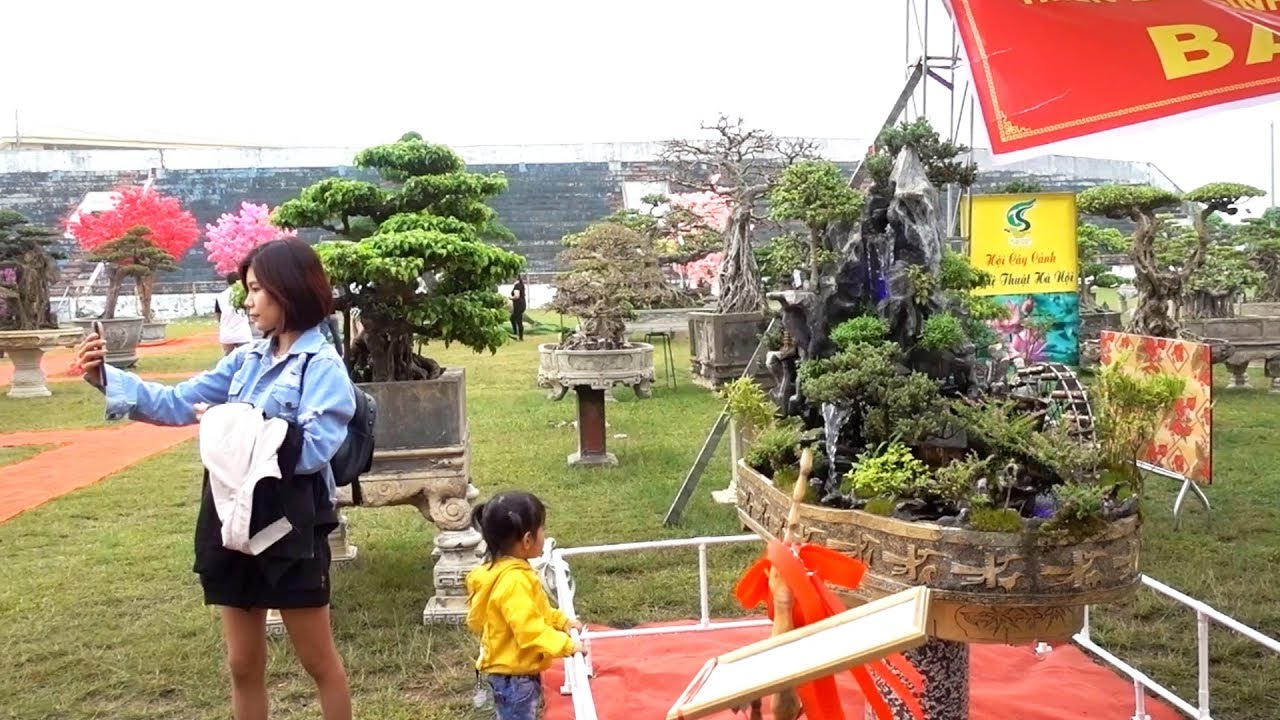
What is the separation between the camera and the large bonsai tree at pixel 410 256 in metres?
4.14

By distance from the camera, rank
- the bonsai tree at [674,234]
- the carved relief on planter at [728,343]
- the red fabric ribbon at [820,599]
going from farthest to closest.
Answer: the bonsai tree at [674,234]
the carved relief on planter at [728,343]
the red fabric ribbon at [820,599]

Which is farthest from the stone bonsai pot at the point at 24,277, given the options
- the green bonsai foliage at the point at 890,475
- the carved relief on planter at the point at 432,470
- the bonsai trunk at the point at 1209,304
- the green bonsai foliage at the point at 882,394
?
the bonsai trunk at the point at 1209,304

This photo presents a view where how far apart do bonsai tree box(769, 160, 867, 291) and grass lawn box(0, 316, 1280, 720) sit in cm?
179

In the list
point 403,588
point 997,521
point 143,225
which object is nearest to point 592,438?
point 403,588

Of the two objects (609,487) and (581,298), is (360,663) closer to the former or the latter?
(609,487)

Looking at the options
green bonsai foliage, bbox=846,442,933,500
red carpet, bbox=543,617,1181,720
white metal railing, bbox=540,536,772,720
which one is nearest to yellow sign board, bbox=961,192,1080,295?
red carpet, bbox=543,617,1181,720

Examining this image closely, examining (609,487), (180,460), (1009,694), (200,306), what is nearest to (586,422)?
(609,487)

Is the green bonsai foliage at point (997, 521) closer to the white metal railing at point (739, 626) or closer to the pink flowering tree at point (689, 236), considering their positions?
the white metal railing at point (739, 626)

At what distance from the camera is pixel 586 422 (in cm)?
738

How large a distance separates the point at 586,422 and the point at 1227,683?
4544 mm

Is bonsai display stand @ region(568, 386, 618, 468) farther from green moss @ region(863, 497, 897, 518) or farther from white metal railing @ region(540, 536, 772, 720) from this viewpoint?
green moss @ region(863, 497, 897, 518)

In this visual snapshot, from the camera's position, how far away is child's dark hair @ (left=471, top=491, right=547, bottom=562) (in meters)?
2.67

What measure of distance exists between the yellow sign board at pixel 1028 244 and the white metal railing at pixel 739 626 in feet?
8.85

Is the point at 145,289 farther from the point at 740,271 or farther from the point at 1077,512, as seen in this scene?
the point at 1077,512
